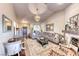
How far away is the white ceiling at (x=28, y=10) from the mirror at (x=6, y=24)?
207 millimetres

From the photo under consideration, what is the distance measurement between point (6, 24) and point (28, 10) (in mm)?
506

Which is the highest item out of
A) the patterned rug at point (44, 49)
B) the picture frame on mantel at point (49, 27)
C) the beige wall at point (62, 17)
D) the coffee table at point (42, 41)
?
the beige wall at point (62, 17)

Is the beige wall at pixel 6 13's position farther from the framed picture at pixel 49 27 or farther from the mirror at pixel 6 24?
the framed picture at pixel 49 27

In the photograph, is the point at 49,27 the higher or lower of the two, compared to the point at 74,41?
higher

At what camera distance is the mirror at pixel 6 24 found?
1.95m

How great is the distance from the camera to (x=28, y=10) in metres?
2.05

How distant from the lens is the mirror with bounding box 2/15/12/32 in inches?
76.6

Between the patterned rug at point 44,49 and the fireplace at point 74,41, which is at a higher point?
the fireplace at point 74,41

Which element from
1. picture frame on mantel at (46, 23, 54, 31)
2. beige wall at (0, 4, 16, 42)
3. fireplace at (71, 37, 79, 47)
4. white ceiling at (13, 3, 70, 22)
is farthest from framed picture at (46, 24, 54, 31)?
beige wall at (0, 4, 16, 42)

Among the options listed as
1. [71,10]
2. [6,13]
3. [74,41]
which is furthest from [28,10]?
[74,41]

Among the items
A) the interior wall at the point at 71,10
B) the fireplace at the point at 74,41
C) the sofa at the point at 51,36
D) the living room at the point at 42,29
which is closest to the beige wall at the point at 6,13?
the living room at the point at 42,29

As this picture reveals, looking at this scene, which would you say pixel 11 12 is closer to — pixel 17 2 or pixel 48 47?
pixel 17 2

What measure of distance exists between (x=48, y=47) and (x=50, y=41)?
0.13 meters

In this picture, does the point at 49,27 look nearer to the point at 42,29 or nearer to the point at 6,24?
the point at 42,29
